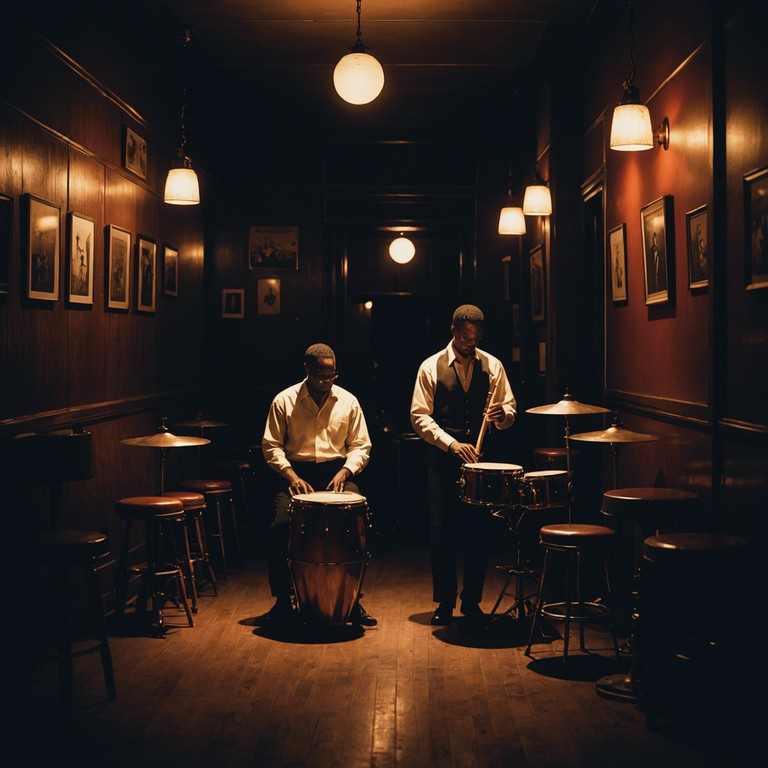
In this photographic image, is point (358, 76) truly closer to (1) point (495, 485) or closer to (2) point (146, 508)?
(1) point (495, 485)

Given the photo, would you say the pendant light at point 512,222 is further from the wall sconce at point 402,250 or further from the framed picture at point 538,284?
the wall sconce at point 402,250

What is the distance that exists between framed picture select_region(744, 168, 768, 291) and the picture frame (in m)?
3.78

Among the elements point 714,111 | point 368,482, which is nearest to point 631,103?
point 714,111

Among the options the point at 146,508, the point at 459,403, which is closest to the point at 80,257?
the point at 146,508

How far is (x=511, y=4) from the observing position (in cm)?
650

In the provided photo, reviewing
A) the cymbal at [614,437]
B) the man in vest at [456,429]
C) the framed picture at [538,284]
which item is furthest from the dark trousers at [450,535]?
the framed picture at [538,284]

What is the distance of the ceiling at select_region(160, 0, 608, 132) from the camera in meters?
6.57

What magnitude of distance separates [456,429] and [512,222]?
138 inches

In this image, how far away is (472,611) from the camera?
18.7 feet

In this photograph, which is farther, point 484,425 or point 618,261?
point 618,261

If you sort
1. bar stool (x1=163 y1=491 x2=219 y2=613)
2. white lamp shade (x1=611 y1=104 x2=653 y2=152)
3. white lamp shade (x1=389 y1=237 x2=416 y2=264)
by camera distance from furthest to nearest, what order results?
white lamp shade (x1=389 y1=237 x2=416 y2=264) → bar stool (x1=163 y1=491 x2=219 y2=613) → white lamp shade (x1=611 y1=104 x2=653 y2=152)

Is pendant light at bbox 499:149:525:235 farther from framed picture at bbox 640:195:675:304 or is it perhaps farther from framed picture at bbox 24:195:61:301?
framed picture at bbox 24:195:61:301

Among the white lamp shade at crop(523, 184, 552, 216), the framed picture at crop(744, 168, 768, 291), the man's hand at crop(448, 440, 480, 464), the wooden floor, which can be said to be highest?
the white lamp shade at crop(523, 184, 552, 216)

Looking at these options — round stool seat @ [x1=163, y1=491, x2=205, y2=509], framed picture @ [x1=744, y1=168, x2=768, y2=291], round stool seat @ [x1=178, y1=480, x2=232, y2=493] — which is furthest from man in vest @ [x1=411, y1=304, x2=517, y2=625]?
framed picture @ [x1=744, y1=168, x2=768, y2=291]
